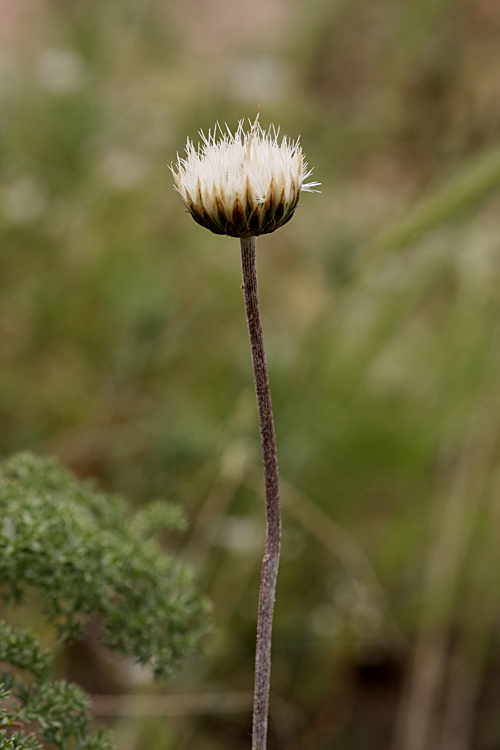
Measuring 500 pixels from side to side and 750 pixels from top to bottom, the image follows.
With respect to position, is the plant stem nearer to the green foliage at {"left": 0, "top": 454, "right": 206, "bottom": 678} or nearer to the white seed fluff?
the white seed fluff

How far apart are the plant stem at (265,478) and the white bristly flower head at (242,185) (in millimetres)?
13

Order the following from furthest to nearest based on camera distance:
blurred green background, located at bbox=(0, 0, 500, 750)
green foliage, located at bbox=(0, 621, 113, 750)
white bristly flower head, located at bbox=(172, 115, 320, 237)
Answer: blurred green background, located at bbox=(0, 0, 500, 750)
green foliage, located at bbox=(0, 621, 113, 750)
white bristly flower head, located at bbox=(172, 115, 320, 237)

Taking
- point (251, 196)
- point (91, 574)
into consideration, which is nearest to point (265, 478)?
point (251, 196)

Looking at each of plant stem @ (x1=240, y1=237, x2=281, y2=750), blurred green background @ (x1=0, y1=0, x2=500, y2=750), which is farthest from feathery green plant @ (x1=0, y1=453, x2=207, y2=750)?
blurred green background @ (x1=0, y1=0, x2=500, y2=750)

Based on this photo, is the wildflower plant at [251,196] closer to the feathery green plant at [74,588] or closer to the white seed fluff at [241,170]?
the white seed fluff at [241,170]

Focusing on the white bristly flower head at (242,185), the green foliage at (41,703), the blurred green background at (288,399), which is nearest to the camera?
the white bristly flower head at (242,185)

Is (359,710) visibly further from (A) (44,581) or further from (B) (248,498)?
(A) (44,581)

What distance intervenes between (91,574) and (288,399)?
63cm

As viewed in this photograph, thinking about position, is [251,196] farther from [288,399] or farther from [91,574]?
[288,399]

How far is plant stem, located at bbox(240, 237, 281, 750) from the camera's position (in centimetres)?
39

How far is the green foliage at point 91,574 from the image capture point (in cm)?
62

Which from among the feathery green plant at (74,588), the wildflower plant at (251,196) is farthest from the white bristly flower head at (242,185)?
the feathery green plant at (74,588)

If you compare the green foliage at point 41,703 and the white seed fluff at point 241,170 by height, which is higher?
the white seed fluff at point 241,170

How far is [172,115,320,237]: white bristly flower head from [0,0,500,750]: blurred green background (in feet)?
1.28
